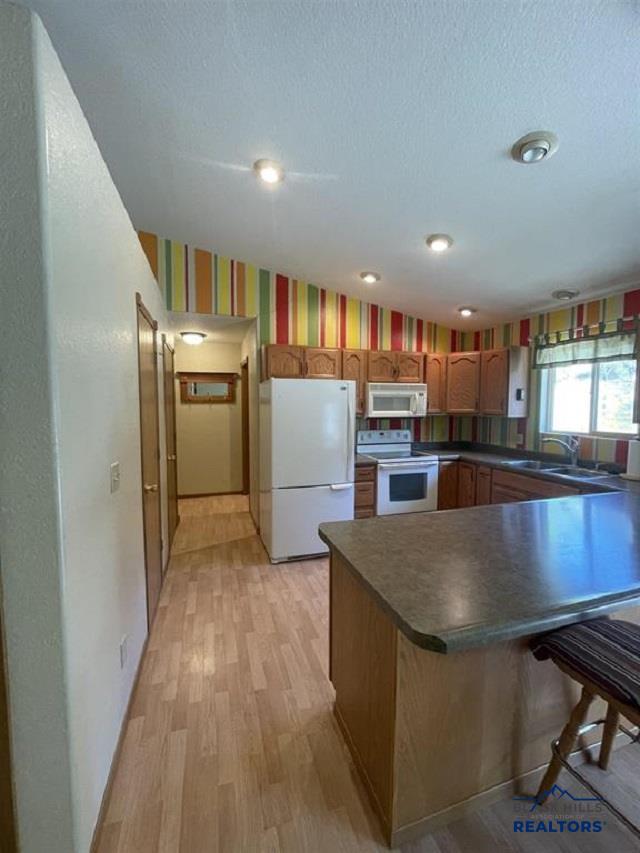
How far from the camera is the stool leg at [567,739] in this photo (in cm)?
117

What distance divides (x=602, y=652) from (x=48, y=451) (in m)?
1.63

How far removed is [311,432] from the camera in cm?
327

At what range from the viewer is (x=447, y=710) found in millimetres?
1145

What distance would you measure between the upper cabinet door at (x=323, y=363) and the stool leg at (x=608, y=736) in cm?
310

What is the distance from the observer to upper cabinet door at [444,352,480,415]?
4.16m

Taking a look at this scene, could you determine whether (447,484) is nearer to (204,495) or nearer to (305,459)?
(305,459)

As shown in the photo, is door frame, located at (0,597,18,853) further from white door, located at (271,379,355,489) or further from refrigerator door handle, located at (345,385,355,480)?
refrigerator door handle, located at (345,385,355,480)

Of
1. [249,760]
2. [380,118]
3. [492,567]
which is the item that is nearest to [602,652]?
[492,567]

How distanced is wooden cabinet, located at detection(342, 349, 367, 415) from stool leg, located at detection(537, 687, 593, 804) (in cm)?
304

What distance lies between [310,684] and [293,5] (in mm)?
2840

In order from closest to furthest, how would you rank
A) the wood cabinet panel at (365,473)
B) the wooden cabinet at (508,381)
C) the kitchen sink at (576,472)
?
the kitchen sink at (576,472) < the wood cabinet panel at (365,473) < the wooden cabinet at (508,381)

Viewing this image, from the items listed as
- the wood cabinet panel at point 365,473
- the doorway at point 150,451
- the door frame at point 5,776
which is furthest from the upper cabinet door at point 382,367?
the door frame at point 5,776

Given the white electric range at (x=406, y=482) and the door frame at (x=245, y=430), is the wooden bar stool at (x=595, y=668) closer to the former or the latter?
Answer: the white electric range at (x=406, y=482)

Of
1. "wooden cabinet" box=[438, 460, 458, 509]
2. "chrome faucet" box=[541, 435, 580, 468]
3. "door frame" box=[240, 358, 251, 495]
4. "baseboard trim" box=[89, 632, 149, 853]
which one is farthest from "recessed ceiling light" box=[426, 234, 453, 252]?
"baseboard trim" box=[89, 632, 149, 853]
